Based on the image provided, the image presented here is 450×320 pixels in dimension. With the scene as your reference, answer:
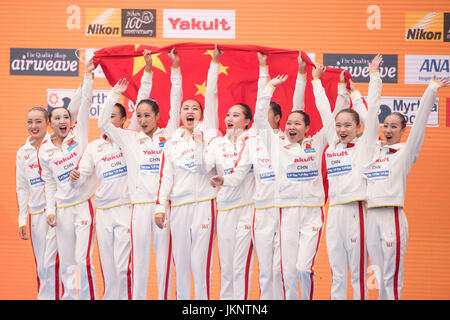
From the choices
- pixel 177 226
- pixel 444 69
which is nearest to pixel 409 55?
pixel 444 69

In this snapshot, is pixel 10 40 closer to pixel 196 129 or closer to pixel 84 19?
pixel 84 19

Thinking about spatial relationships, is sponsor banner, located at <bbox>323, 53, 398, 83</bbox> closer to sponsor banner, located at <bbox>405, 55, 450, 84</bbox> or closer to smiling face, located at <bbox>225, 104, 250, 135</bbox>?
sponsor banner, located at <bbox>405, 55, 450, 84</bbox>

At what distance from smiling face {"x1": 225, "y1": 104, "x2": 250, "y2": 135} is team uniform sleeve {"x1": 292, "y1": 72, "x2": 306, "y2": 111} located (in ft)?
1.53

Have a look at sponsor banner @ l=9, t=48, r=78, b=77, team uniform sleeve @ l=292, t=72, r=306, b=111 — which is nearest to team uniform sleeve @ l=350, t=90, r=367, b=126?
team uniform sleeve @ l=292, t=72, r=306, b=111

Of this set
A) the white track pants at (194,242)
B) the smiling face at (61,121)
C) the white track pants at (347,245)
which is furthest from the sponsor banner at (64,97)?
the white track pants at (347,245)

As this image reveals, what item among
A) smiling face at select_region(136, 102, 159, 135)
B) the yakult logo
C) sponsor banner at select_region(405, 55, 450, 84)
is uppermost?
sponsor banner at select_region(405, 55, 450, 84)

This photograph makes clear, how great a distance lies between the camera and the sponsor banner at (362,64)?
292 inches

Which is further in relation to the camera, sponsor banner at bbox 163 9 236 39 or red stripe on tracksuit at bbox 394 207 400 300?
sponsor banner at bbox 163 9 236 39

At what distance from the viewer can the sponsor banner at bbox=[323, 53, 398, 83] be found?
24.3 ft

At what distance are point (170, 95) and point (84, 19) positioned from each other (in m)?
2.32

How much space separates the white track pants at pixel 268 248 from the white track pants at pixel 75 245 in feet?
Answer: 4.90

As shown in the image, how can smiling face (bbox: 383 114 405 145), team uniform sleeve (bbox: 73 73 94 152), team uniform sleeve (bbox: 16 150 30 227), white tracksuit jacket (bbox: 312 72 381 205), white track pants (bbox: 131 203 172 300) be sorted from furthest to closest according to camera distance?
team uniform sleeve (bbox: 16 150 30 227)
team uniform sleeve (bbox: 73 73 94 152)
white track pants (bbox: 131 203 172 300)
smiling face (bbox: 383 114 405 145)
white tracksuit jacket (bbox: 312 72 381 205)

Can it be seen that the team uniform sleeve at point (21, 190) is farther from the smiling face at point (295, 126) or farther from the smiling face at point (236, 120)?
the smiling face at point (295, 126)

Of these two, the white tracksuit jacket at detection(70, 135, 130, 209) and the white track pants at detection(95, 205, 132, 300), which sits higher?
the white tracksuit jacket at detection(70, 135, 130, 209)
